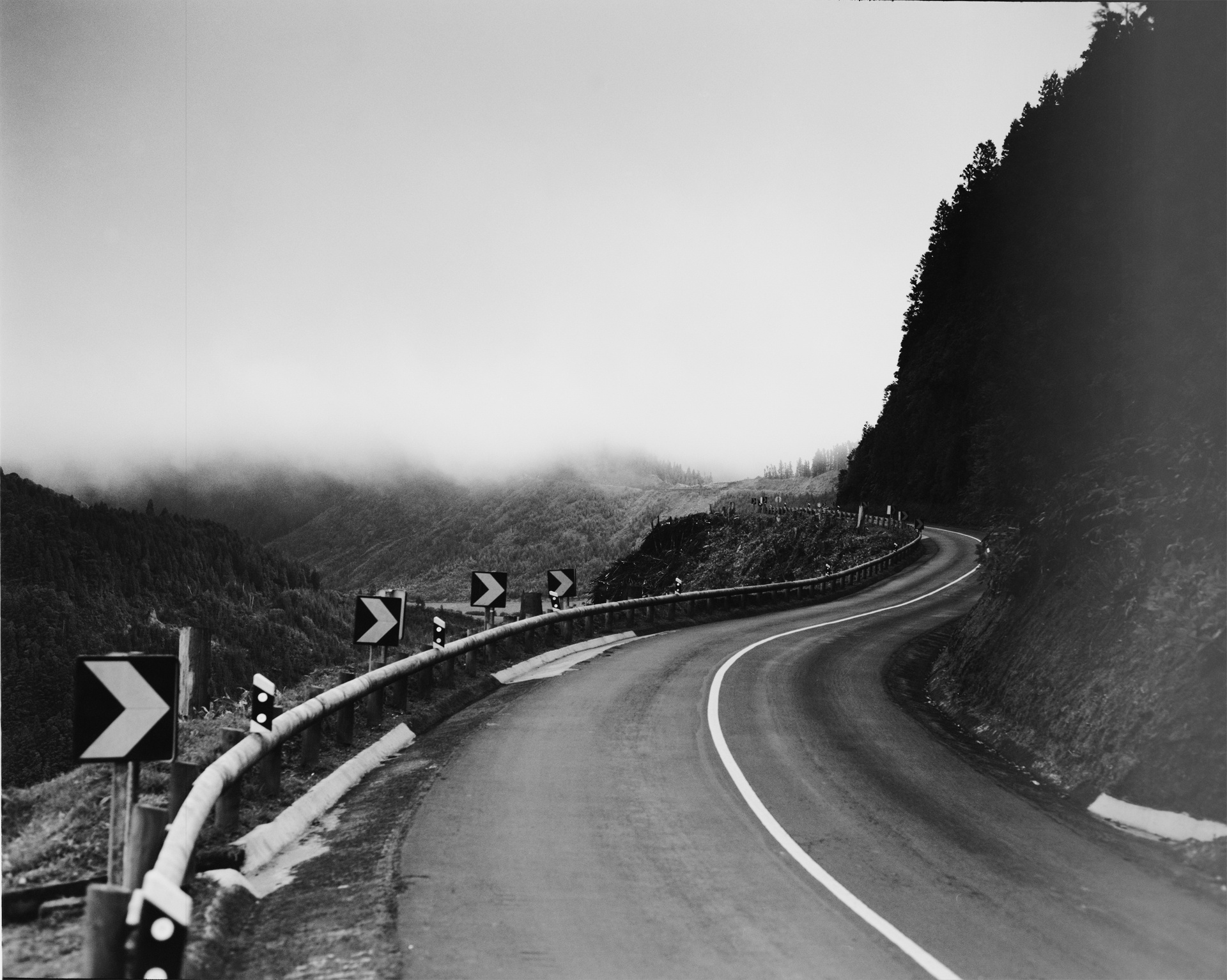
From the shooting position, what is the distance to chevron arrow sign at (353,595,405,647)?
11898 millimetres

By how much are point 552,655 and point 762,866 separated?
40.9ft

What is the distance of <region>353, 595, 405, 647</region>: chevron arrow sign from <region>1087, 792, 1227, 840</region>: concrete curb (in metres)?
8.27

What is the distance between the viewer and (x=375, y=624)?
1198cm

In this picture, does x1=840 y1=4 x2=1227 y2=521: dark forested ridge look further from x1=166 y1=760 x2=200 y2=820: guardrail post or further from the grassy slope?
the grassy slope

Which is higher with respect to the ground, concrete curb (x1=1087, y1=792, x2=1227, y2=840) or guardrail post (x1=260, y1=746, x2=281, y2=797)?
guardrail post (x1=260, y1=746, x2=281, y2=797)

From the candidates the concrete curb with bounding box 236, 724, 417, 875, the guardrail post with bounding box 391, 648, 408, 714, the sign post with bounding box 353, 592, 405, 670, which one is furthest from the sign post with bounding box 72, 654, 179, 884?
the guardrail post with bounding box 391, 648, 408, 714

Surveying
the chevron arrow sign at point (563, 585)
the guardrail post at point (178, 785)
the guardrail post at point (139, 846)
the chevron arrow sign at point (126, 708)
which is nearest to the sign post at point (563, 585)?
A: the chevron arrow sign at point (563, 585)

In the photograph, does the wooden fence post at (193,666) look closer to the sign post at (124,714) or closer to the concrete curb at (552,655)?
the sign post at (124,714)

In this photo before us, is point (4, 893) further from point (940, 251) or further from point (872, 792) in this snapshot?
point (940, 251)

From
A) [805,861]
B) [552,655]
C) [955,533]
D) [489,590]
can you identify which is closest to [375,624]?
[489,590]

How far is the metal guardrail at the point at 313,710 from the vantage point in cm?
522

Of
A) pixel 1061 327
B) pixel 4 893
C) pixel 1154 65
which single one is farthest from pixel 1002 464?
pixel 4 893

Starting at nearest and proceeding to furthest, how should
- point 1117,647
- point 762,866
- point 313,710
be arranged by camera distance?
1. point 762,866
2. point 313,710
3. point 1117,647

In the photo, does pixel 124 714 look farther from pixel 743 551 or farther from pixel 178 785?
pixel 743 551
